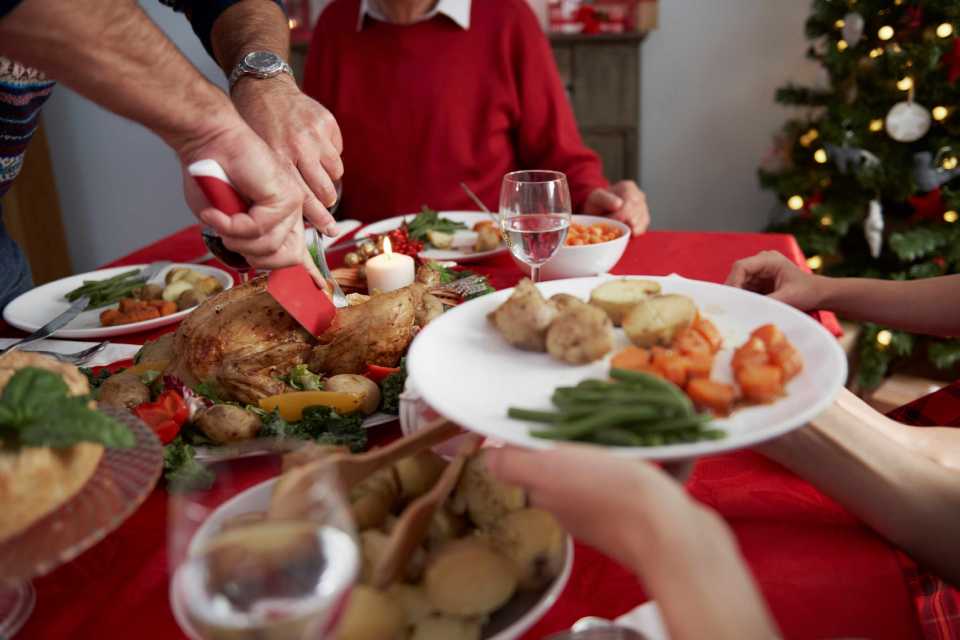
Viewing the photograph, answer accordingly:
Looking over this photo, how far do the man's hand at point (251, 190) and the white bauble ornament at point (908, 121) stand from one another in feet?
Answer: 9.77

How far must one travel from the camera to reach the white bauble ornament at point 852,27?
10.7 ft

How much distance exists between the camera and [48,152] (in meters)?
5.06

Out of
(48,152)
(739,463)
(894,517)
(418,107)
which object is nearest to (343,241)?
(418,107)

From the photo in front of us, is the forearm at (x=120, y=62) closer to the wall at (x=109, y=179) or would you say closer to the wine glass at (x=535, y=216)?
the wine glass at (x=535, y=216)

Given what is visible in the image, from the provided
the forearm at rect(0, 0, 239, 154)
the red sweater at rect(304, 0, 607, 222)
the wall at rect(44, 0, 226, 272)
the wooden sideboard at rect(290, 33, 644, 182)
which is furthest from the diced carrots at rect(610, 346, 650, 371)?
the wall at rect(44, 0, 226, 272)

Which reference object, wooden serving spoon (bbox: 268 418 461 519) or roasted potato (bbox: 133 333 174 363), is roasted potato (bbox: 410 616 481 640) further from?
roasted potato (bbox: 133 333 174 363)

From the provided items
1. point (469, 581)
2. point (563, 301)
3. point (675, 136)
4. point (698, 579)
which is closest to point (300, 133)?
point (563, 301)

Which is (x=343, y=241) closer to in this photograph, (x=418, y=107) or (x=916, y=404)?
(x=418, y=107)

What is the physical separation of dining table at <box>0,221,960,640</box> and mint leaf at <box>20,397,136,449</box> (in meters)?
0.15

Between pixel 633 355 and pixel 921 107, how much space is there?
3090mm

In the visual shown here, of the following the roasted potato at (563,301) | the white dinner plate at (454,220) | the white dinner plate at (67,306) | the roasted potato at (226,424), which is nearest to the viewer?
the roasted potato at (563,301)

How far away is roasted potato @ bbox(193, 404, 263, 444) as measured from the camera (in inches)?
42.4

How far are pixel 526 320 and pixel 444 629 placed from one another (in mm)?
382

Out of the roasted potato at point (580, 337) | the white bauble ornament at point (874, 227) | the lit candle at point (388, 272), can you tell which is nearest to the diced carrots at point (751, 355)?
the roasted potato at point (580, 337)
